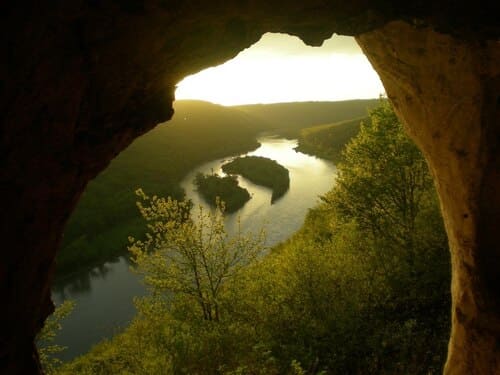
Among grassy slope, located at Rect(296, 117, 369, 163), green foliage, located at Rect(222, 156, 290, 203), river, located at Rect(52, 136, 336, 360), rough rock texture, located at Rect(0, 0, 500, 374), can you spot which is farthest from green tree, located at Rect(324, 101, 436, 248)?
grassy slope, located at Rect(296, 117, 369, 163)

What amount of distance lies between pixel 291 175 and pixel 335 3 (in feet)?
193

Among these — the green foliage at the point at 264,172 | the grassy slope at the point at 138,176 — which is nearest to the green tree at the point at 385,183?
the grassy slope at the point at 138,176

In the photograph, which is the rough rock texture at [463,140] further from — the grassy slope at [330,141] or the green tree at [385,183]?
the grassy slope at [330,141]

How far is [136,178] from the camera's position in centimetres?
6088

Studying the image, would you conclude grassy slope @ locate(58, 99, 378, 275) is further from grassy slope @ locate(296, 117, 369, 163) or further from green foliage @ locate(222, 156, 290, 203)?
grassy slope @ locate(296, 117, 369, 163)

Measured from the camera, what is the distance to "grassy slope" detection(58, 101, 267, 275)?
1501 inches

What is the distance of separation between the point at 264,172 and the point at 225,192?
13570 millimetres

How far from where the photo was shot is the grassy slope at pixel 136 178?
125 feet

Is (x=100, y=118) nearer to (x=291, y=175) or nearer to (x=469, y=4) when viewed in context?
(x=469, y=4)

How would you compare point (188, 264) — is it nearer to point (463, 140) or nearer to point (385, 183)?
point (385, 183)

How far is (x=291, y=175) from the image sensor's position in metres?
62.9

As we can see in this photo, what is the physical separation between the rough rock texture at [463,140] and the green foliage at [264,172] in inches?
1643

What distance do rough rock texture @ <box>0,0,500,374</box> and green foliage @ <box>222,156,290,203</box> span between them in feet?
138

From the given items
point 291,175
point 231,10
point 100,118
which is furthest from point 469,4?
point 291,175
